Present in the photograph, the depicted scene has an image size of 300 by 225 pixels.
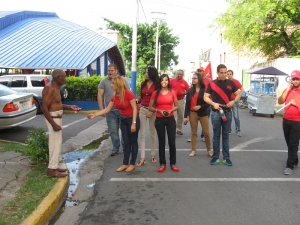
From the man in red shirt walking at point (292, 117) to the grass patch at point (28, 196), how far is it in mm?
3960

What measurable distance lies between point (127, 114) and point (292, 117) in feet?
9.28

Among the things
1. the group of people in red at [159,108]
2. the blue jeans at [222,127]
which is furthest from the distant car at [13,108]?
the blue jeans at [222,127]

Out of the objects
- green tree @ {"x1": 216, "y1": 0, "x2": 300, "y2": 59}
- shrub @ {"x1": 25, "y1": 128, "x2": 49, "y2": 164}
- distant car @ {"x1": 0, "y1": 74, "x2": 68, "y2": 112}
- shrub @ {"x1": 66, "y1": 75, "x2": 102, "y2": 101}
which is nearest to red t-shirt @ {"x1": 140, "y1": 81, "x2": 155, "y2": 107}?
shrub @ {"x1": 25, "y1": 128, "x2": 49, "y2": 164}

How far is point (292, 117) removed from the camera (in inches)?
227

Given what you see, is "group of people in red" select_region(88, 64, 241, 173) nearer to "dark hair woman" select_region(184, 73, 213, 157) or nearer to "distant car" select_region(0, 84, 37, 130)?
"dark hair woman" select_region(184, 73, 213, 157)

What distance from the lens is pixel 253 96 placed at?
16.1m

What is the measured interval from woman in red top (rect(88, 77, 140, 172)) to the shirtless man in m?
0.64

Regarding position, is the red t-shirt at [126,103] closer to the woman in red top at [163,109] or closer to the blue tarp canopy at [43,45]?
the woman in red top at [163,109]

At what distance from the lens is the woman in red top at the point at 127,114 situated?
5.63 m

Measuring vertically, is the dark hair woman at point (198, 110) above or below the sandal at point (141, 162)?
above

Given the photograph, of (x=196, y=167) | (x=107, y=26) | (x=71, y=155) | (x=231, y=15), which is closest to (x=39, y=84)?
(x=71, y=155)

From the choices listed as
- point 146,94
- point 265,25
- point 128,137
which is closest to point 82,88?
point 146,94

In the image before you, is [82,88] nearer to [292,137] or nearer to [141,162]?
[141,162]

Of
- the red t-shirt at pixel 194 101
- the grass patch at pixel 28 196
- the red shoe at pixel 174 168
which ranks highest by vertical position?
the red t-shirt at pixel 194 101
